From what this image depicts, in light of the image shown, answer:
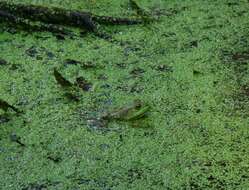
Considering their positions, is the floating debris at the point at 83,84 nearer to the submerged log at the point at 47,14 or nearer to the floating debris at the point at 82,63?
the floating debris at the point at 82,63

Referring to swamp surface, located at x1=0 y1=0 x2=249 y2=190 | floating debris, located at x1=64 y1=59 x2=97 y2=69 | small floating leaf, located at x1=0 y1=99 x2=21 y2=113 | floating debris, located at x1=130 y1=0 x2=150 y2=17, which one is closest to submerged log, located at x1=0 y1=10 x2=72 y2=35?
swamp surface, located at x1=0 y1=0 x2=249 y2=190

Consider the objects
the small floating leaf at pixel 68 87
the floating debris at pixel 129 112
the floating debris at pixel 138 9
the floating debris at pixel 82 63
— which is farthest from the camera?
the floating debris at pixel 138 9

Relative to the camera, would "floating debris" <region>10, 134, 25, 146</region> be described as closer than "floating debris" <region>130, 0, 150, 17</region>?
Yes

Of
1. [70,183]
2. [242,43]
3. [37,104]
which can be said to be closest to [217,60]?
[242,43]

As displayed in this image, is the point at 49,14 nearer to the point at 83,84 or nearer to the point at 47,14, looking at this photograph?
the point at 47,14

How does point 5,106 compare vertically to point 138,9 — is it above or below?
below

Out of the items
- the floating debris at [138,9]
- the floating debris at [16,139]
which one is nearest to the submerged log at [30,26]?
the floating debris at [138,9]

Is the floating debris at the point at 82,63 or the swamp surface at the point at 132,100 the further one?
the floating debris at the point at 82,63

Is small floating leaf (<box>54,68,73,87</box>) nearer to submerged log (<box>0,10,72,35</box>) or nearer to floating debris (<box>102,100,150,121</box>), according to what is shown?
floating debris (<box>102,100,150,121</box>)

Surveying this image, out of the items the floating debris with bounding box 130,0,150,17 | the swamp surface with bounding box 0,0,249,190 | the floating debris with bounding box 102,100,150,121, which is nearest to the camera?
the swamp surface with bounding box 0,0,249,190

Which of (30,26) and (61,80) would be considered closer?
(61,80)

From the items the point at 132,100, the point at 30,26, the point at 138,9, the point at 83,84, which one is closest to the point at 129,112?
the point at 132,100
